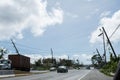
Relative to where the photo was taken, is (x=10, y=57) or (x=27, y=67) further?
(x=27, y=67)

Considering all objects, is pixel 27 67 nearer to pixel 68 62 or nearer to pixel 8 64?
pixel 8 64

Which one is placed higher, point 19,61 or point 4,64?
point 19,61

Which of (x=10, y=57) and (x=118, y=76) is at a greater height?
(x=10, y=57)

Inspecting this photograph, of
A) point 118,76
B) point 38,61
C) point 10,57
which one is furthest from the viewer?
point 38,61

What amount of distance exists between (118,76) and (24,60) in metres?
68.3

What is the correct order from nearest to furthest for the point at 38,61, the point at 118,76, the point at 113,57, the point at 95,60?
1. the point at 118,76
2. the point at 113,57
3. the point at 38,61
4. the point at 95,60

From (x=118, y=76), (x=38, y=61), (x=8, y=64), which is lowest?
(x=118, y=76)

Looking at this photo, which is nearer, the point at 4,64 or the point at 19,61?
the point at 4,64

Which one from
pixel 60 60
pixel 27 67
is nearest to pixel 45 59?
pixel 60 60

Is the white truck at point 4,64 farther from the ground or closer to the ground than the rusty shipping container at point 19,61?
closer to the ground

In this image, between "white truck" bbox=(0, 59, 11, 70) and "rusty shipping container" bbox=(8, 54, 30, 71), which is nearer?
"white truck" bbox=(0, 59, 11, 70)

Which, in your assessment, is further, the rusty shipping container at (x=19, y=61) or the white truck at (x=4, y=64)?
the rusty shipping container at (x=19, y=61)

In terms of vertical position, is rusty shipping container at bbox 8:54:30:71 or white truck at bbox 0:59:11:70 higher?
rusty shipping container at bbox 8:54:30:71

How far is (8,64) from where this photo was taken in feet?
188
